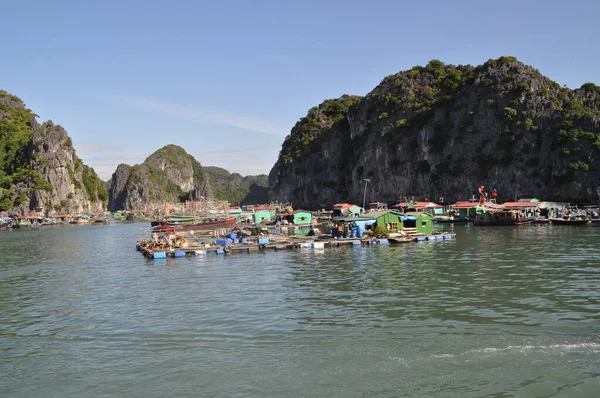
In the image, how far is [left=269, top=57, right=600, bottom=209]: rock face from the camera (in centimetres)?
11469

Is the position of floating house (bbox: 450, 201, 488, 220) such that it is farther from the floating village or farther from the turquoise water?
the turquoise water

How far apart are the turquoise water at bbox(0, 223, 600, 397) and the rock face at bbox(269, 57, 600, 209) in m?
88.2

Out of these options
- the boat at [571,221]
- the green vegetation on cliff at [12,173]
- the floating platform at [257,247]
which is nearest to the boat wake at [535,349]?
the floating platform at [257,247]

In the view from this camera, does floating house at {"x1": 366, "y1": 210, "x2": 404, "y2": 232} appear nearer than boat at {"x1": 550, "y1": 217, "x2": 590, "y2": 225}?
Yes

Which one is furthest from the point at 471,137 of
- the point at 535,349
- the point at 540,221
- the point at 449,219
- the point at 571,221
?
the point at 535,349

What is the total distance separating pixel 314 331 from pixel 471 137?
422ft

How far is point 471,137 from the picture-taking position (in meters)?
138

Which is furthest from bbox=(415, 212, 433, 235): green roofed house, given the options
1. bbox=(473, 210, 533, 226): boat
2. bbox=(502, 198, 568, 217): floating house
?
bbox=(502, 198, 568, 217): floating house

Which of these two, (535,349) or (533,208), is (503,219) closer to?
(533,208)

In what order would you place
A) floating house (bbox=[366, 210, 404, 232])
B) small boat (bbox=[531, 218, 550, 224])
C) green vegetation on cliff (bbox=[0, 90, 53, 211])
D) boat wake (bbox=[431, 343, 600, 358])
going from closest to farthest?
boat wake (bbox=[431, 343, 600, 358]), floating house (bbox=[366, 210, 404, 232]), small boat (bbox=[531, 218, 550, 224]), green vegetation on cliff (bbox=[0, 90, 53, 211])

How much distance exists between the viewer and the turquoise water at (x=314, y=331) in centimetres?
1473

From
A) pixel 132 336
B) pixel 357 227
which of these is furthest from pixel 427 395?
→ pixel 357 227

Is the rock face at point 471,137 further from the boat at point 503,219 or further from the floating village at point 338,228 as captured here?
the boat at point 503,219

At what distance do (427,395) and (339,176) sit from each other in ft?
585
